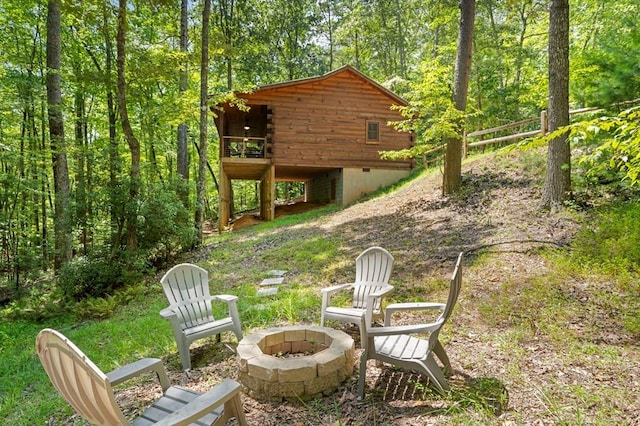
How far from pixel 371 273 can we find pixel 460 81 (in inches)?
261

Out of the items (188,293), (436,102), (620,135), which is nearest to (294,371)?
(188,293)

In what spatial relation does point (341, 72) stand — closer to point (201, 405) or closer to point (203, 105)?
point (203, 105)

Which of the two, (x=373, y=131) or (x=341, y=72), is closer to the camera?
(x=341, y=72)

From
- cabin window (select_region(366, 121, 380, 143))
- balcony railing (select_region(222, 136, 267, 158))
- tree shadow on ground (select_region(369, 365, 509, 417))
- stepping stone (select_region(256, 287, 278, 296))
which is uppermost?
cabin window (select_region(366, 121, 380, 143))

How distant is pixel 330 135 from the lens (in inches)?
573

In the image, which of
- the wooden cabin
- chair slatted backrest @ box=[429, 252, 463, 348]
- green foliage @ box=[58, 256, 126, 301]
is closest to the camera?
chair slatted backrest @ box=[429, 252, 463, 348]

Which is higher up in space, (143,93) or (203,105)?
(143,93)

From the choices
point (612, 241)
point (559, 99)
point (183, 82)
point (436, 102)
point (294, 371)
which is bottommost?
point (294, 371)

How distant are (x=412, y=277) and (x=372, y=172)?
1015 cm

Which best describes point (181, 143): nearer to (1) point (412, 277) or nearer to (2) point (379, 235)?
(2) point (379, 235)

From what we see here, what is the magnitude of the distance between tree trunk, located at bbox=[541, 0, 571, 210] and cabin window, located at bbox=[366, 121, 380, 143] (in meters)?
9.08

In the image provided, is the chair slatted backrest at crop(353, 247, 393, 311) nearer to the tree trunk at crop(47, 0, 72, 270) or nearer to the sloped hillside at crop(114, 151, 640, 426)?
the sloped hillside at crop(114, 151, 640, 426)

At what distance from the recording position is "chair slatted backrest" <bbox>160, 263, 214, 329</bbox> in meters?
3.80

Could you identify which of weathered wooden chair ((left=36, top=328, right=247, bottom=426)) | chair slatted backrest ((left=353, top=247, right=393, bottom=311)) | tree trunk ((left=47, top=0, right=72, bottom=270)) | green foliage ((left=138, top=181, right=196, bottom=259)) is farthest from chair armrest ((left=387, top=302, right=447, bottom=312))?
tree trunk ((left=47, top=0, right=72, bottom=270))
